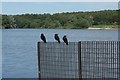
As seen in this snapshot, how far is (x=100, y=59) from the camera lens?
26.0 ft

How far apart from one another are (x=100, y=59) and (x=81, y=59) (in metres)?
0.36

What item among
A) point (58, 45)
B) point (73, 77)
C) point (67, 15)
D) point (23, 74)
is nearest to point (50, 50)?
point (58, 45)

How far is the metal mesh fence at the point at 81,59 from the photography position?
779cm

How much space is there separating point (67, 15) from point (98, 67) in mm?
23361

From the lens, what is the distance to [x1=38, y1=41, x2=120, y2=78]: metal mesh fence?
25.6 ft

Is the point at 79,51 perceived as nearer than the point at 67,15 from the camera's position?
Yes

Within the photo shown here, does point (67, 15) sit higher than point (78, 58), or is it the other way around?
point (78, 58)

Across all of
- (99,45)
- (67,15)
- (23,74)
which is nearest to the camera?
(99,45)

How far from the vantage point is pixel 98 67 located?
804 centimetres

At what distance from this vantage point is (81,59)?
7.99 metres

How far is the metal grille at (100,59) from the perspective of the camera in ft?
25.5

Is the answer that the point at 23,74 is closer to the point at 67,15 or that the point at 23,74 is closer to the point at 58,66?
the point at 58,66

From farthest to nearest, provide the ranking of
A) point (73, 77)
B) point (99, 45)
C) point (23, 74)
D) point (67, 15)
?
point (67, 15) → point (23, 74) → point (73, 77) → point (99, 45)

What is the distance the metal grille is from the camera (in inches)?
305
